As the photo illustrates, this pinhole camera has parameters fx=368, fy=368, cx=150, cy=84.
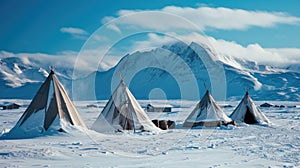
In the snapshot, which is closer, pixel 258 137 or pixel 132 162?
pixel 132 162

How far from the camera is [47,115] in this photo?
18109mm

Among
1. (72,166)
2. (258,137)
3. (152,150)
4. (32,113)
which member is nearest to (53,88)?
(32,113)

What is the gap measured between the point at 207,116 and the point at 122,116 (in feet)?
24.7

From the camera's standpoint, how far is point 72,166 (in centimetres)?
1062

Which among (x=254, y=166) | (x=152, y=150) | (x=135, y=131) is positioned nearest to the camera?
(x=254, y=166)

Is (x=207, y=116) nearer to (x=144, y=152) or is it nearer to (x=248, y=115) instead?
(x=248, y=115)

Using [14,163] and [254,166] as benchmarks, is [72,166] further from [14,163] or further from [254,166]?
[254,166]

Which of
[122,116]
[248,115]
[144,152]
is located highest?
[248,115]

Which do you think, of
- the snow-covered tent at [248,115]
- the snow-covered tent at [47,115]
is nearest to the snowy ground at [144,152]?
the snow-covered tent at [47,115]

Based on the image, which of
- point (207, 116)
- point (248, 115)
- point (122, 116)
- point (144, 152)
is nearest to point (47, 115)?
point (122, 116)

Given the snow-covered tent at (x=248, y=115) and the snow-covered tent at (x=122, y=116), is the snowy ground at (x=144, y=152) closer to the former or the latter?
the snow-covered tent at (x=122, y=116)

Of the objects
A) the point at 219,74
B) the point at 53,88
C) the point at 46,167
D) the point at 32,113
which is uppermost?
the point at 219,74

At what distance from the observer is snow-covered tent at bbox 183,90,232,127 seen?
85.4ft

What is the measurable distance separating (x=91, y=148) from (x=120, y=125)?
24.6ft
